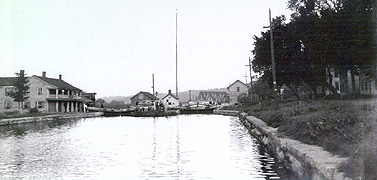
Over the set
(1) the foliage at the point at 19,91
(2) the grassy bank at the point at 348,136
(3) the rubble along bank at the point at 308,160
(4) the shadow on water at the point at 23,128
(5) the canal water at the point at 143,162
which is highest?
(1) the foliage at the point at 19,91

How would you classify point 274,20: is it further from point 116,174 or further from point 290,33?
point 116,174

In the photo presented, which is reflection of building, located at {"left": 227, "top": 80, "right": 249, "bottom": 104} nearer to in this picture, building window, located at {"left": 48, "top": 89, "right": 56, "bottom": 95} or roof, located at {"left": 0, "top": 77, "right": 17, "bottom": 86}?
building window, located at {"left": 48, "top": 89, "right": 56, "bottom": 95}

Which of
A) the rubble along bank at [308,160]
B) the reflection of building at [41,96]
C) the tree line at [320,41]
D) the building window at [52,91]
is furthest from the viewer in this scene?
the building window at [52,91]

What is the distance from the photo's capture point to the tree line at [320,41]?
28500 millimetres

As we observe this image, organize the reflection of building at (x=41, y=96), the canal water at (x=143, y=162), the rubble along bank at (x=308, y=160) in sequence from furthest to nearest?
the reflection of building at (x=41, y=96)
the canal water at (x=143, y=162)
the rubble along bank at (x=308, y=160)

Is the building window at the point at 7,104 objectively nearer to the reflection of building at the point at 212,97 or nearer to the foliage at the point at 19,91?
the foliage at the point at 19,91

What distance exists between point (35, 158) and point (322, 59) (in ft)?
102

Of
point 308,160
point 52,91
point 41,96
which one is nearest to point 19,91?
point 41,96

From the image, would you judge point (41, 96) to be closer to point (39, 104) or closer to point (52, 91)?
point (39, 104)

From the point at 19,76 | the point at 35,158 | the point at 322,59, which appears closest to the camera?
the point at 35,158

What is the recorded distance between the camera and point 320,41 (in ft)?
102

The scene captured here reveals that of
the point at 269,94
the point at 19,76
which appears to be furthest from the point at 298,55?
the point at 19,76

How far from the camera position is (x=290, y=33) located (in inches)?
1454

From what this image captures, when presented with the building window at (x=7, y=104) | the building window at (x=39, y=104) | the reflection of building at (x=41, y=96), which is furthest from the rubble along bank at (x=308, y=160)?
the building window at (x=7, y=104)
